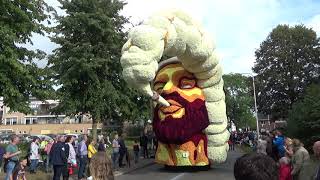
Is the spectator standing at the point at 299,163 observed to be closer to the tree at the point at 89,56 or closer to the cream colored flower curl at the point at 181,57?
the cream colored flower curl at the point at 181,57

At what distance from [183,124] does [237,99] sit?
225ft

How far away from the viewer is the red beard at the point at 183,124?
71.9 ft

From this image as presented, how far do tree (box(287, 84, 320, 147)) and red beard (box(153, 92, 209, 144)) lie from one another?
10.3 meters

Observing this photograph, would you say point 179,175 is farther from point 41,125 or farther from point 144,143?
point 41,125

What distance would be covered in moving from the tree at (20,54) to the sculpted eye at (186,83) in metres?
5.76

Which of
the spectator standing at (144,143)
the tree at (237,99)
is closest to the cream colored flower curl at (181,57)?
the spectator standing at (144,143)

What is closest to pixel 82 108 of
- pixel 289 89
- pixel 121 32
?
pixel 121 32

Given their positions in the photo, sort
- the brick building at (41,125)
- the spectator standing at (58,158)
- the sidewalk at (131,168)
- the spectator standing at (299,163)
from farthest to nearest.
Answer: the brick building at (41,125)
the sidewalk at (131,168)
the spectator standing at (58,158)
the spectator standing at (299,163)

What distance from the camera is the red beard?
71.9 feet

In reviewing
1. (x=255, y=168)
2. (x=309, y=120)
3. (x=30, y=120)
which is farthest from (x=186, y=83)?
(x=30, y=120)

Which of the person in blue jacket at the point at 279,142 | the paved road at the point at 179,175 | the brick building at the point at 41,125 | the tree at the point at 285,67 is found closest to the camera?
the person in blue jacket at the point at 279,142

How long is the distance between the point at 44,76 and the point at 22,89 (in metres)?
1.57

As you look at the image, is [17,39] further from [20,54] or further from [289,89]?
[289,89]

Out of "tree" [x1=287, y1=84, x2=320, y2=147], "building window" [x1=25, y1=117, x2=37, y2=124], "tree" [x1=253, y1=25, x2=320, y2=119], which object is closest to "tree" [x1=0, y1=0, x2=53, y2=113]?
"tree" [x1=287, y1=84, x2=320, y2=147]
